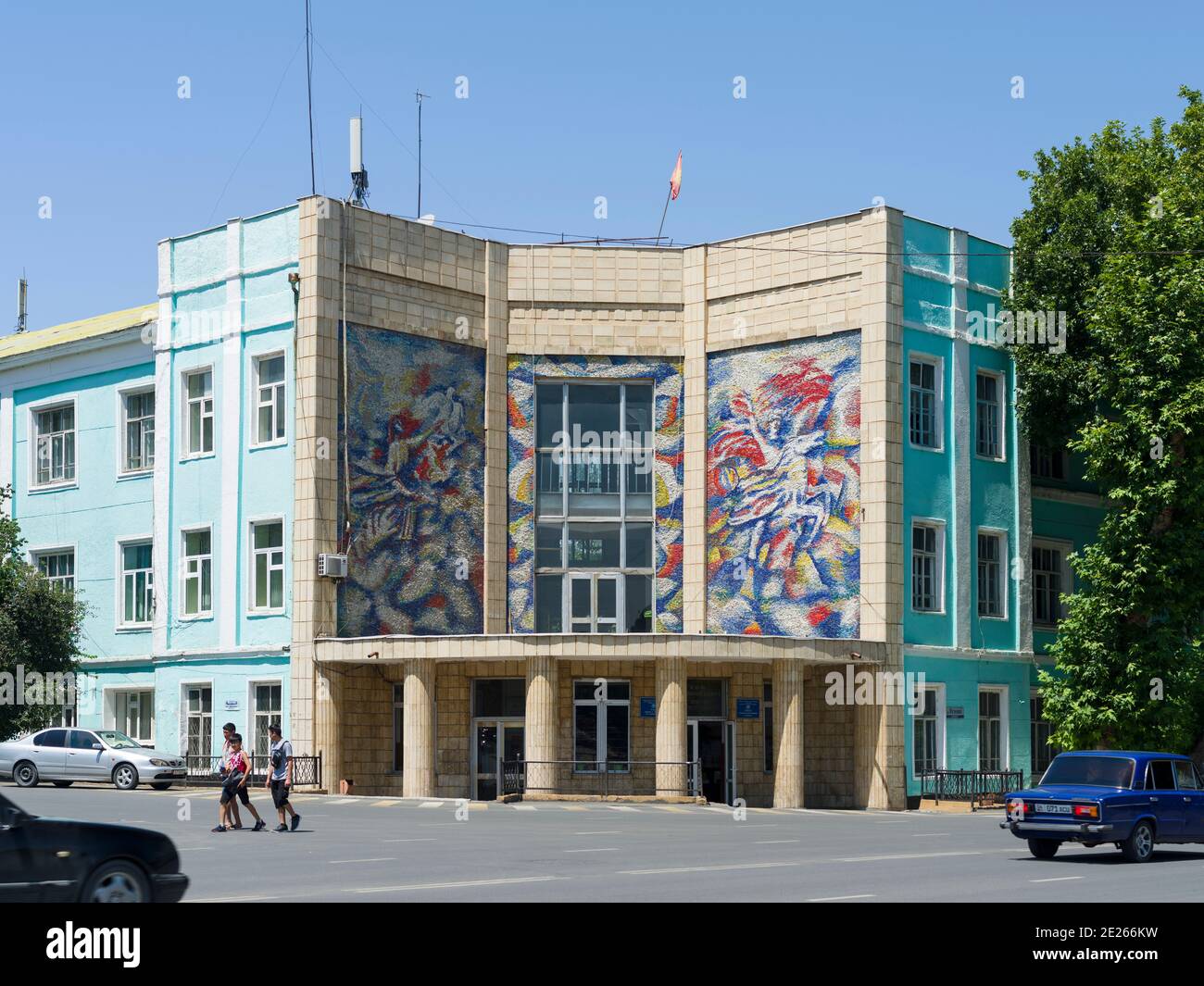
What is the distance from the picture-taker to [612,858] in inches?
898

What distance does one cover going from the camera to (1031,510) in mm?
48812

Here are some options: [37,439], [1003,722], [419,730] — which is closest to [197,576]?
[419,730]

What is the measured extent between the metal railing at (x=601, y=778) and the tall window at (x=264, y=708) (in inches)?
233

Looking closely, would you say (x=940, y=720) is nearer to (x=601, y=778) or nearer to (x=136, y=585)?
(x=601, y=778)

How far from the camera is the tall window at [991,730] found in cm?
4638

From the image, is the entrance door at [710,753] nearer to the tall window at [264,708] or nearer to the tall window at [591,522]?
the tall window at [591,522]

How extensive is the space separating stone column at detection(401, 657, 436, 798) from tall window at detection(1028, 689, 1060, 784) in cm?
1706

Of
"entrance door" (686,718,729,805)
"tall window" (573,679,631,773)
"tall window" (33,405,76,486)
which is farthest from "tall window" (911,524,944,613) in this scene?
"tall window" (33,405,76,486)

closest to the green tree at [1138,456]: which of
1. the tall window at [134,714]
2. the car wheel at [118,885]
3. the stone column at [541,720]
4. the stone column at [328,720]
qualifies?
the stone column at [541,720]

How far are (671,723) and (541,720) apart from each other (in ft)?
10.1

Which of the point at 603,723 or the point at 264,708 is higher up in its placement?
the point at 264,708
